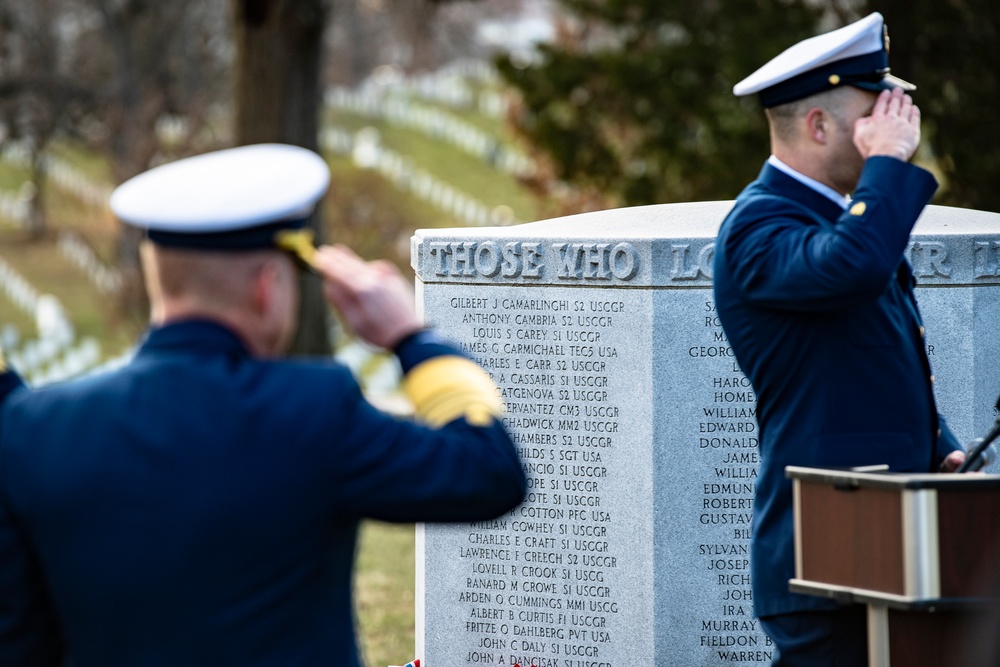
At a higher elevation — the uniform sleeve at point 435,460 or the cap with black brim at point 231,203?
the cap with black brim at point 231,203

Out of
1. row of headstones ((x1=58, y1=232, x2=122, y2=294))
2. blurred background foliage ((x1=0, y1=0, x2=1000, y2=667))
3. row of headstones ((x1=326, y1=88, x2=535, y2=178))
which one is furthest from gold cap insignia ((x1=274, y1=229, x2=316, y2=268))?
row of headstones ((x1=326, y1=88, x2=535, y2=178))

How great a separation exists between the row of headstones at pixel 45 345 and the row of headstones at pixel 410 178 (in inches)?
312

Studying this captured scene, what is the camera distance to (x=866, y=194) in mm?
3205

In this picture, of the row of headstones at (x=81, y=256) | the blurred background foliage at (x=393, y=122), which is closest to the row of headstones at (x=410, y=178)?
the blurred background foliage at (x=393, y=122)

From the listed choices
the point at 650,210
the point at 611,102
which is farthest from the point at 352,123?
the point at 650,210

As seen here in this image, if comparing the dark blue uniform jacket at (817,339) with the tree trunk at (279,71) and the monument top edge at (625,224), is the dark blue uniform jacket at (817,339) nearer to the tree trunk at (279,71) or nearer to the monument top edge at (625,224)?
the monument top edge at (625,224)

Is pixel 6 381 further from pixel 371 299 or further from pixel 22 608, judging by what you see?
pixel 371 299

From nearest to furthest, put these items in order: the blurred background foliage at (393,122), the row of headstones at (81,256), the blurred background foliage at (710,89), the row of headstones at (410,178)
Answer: the blurred background foliage at (710,89) < the blurred background foliage at (393,122) < the row of headstones at (81,256) < the row of headstones at (410,178)

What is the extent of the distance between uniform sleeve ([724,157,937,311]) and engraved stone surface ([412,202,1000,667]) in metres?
2.09

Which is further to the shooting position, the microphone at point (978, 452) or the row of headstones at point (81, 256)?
the row of headstones at point (81, 256)

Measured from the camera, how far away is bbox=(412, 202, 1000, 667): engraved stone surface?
5500 millimetres

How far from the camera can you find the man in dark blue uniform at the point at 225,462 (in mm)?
2301

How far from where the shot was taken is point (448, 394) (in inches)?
95.3

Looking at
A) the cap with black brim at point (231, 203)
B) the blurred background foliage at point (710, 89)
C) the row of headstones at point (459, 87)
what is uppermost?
the row of headstones at point (459, 87)
